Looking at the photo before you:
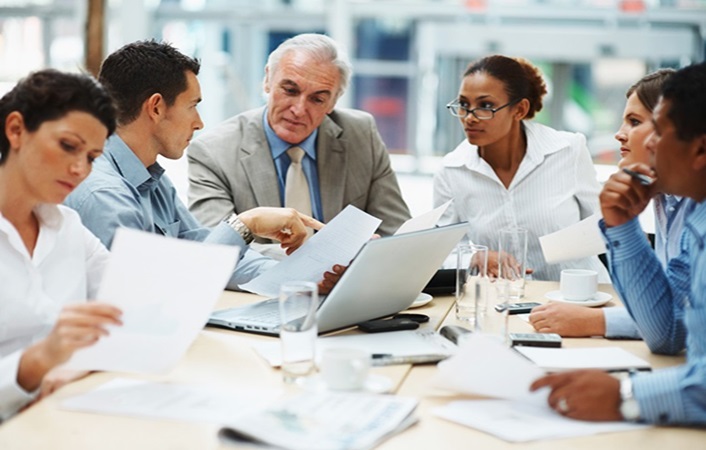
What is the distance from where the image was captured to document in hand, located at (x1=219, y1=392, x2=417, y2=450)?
3.76 feet

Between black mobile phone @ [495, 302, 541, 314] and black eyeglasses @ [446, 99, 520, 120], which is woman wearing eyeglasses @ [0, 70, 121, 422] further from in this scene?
black eyeglasses @ [446, 99, 520, 120]

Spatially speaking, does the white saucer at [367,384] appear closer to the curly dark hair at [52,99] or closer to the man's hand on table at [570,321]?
the man's hand on table at [570,321]

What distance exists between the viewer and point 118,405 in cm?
131

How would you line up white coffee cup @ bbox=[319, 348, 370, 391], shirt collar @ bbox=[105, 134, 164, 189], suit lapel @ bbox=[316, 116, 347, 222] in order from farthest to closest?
1. suit lapel @ bbox=[316, 116, 347, 222]
2. shirt collar @ bbox=[105, 134, 164, 189]
3. white coffee cup @ bbox=[319, 348, 370, 391]

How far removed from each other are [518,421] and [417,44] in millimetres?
5017

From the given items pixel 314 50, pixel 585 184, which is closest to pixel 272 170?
pixel 314 50

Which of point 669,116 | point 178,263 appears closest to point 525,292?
point 669,116

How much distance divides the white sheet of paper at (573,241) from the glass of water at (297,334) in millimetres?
924

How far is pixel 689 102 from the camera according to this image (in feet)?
4.81

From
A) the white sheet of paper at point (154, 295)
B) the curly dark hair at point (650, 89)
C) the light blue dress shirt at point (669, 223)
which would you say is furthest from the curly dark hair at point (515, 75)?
the white sheet of paper at point (154, 295)

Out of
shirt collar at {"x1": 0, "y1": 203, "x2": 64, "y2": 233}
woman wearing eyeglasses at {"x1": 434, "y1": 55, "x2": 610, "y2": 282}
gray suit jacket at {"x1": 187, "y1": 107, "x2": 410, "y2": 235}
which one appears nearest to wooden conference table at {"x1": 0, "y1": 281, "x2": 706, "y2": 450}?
shirt collar at {"x1": 0, "y1": 203, "x2": 64, "y2": 233}

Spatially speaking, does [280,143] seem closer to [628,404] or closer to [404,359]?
[404,359]

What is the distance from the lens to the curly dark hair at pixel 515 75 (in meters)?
2.99

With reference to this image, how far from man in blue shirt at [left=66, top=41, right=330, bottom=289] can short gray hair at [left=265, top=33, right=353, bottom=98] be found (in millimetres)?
663
